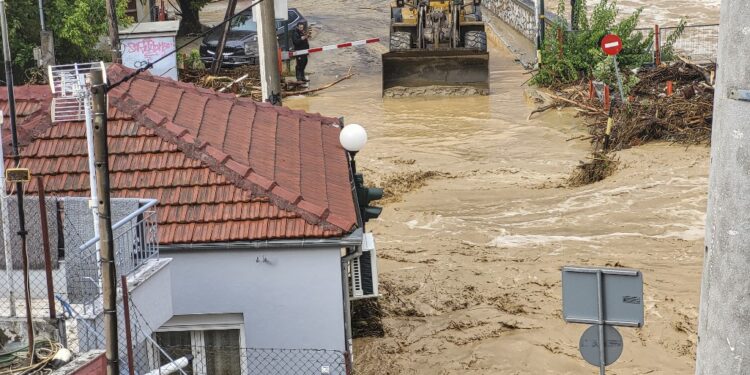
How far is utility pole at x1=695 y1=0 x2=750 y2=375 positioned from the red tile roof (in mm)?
6619

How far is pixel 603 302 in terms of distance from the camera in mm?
8820

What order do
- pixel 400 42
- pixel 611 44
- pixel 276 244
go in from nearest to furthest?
pixel 276 244 < pixel 611 44 < pixel 400 42

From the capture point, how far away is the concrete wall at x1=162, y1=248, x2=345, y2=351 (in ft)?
36.6

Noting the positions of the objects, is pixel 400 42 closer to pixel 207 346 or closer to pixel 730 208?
pixel 207 346

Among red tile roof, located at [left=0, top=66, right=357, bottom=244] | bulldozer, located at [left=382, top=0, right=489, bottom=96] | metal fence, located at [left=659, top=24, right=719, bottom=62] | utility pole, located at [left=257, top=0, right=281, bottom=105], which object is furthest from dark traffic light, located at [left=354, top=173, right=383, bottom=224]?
metal fence, located at [left=659, top=24, right=719, bottom=62]

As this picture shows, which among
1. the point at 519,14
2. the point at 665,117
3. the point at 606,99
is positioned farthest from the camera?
the point at 519,14

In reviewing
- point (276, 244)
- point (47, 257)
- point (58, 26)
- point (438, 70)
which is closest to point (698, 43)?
point (438, 70)

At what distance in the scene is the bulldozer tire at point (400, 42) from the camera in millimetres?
31375

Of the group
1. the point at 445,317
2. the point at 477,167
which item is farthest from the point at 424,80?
the point at 445,317

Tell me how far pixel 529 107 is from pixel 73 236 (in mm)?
20429

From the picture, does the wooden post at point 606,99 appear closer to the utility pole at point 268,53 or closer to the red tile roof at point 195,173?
the utility pole at point 268,53

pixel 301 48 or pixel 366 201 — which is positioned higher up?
pixel 301 48

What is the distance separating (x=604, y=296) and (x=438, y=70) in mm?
21885

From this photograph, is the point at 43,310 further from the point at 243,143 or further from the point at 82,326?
the point at 243,143
